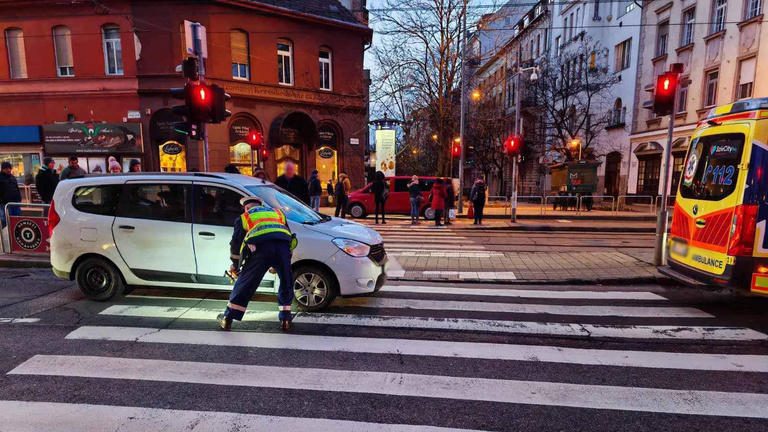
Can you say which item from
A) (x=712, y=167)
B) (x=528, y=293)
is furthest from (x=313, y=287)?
(x=712, y=167)

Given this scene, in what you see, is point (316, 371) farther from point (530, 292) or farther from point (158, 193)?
point (530, 292)

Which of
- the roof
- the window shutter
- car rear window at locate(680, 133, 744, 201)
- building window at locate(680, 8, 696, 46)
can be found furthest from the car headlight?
building window at locate(680, 8, 696, 46)

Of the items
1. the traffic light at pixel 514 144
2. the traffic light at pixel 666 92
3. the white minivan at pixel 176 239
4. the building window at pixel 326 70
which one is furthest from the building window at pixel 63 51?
the traffic light at pixel 666 92

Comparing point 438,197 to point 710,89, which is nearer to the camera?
point 438,197

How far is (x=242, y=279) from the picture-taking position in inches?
178

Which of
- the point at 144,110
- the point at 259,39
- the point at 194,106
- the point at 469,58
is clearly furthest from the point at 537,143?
the point at 194,106

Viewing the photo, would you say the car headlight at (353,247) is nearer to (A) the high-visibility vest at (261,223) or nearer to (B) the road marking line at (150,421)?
(A) the high-visibility vest at (261,223)

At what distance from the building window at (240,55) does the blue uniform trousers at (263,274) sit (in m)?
19.2

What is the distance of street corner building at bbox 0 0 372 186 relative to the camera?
64.4 ft

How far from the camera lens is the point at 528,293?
6.47 metres

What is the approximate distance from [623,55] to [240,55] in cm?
2518

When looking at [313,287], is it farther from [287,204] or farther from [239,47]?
[239,47]

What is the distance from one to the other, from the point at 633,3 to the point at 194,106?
2977cm

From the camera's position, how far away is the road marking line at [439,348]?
390cm
